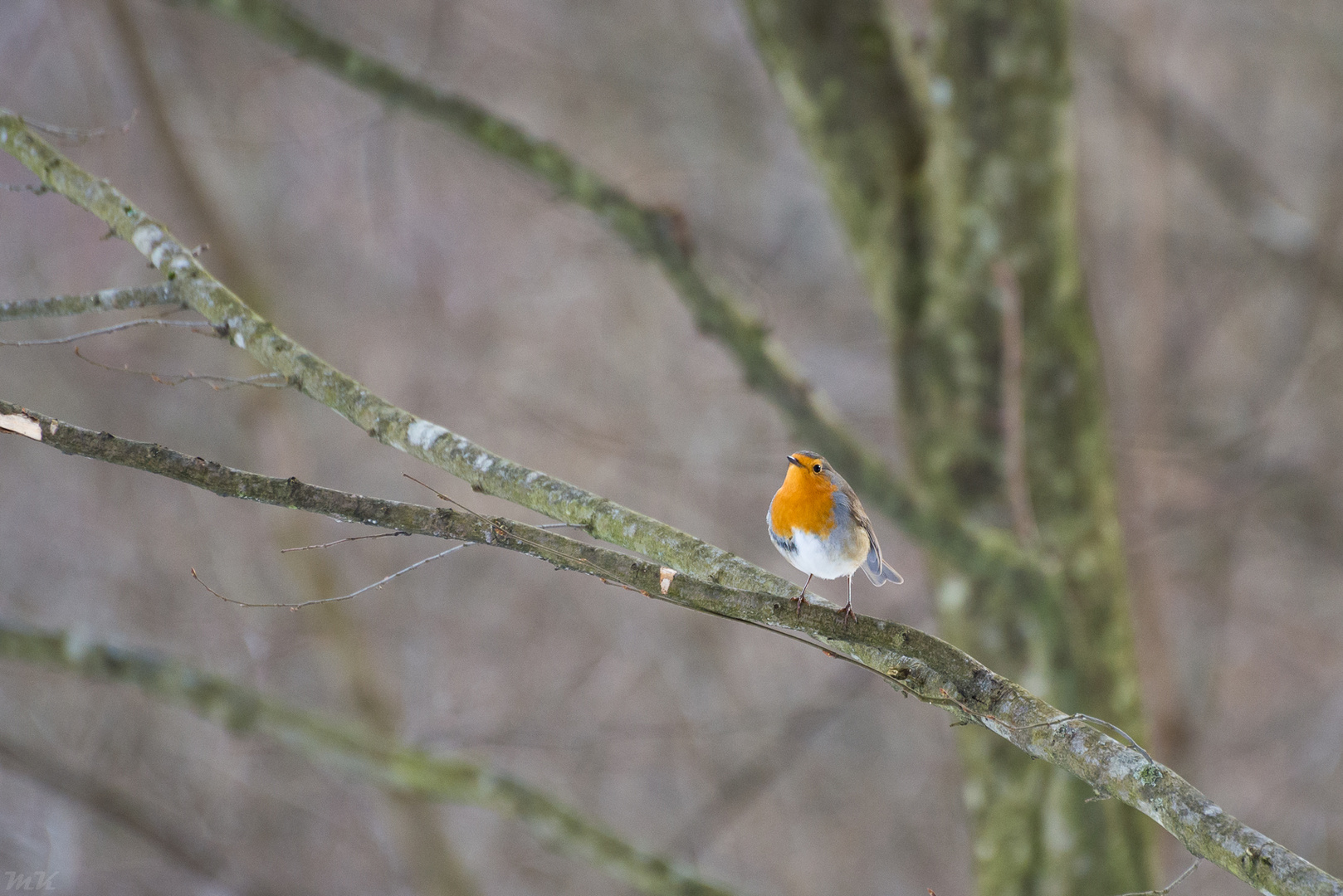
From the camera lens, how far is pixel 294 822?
7.75 metres

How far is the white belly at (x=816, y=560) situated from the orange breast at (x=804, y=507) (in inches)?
0.6

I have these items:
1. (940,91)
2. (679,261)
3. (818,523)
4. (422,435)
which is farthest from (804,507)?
(940,91)

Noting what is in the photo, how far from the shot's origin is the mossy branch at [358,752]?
3.52 m

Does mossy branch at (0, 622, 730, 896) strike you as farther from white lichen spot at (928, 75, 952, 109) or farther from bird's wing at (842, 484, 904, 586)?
white lichen spot at (928, 75, 952, 109)

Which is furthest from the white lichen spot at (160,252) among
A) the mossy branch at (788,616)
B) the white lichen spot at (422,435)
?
the white lichen spot at (422,435)

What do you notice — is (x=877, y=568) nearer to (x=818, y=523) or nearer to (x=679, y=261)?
(x=818, y=523)

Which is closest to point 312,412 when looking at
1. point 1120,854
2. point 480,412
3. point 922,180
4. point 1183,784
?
point 480,412

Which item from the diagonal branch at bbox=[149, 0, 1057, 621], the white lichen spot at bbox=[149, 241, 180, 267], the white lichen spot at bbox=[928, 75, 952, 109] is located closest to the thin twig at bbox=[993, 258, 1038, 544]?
the diagonal branch at bbox=[149, 0, 1057, 621]

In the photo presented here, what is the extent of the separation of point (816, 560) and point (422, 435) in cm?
83

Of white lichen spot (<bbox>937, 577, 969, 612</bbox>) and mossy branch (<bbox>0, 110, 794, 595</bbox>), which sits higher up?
white lichen spot (<bbox>937, 577, 969, 612</bbox>)

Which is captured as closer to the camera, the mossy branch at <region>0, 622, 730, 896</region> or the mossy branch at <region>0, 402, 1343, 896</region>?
the mossy branch at <region>0, 402, 1343, 896</region>

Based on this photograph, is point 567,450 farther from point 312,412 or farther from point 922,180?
point 922,180

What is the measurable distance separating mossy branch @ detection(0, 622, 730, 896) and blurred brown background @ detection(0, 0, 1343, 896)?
79.7 inches

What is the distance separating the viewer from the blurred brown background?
250 inches
